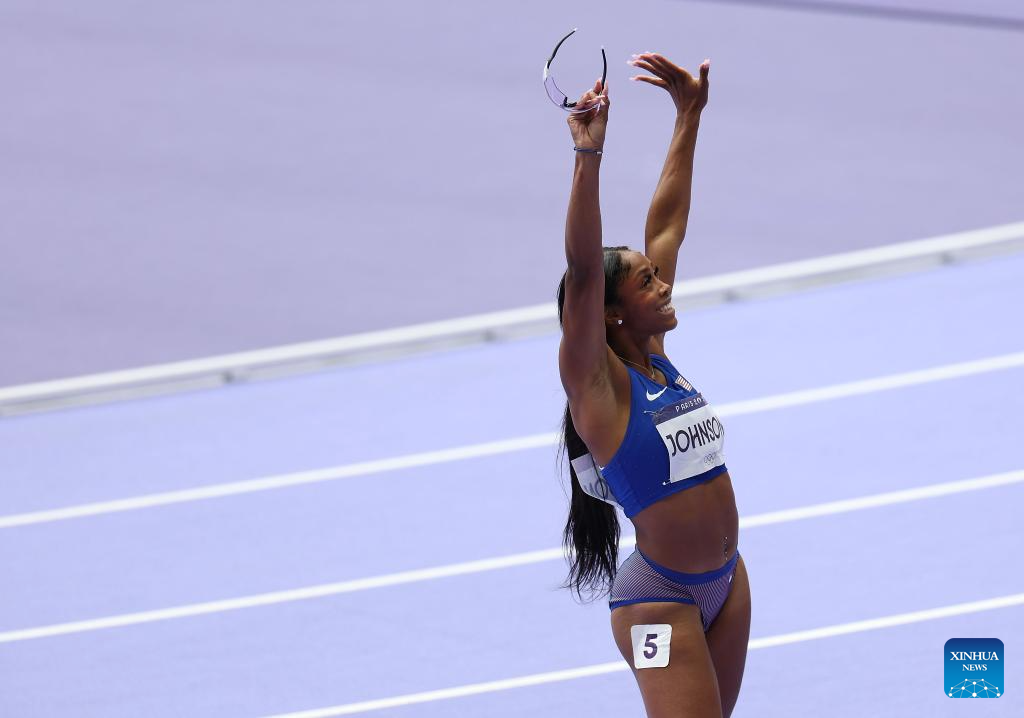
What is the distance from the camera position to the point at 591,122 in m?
4.50

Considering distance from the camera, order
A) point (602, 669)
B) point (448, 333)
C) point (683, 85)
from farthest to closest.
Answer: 1. point (448, 333)
2. point (602, 669)
3. point (683, 85)

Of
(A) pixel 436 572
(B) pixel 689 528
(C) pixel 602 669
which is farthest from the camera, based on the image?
(A) pixel 436 572

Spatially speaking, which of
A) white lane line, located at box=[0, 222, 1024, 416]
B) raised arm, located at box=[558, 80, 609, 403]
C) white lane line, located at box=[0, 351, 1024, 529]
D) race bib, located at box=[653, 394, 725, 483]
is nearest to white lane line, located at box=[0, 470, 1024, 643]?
white lane line, located at box=[0, 351, 1024, 529]

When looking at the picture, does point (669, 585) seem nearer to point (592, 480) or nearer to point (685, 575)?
point (685, 575)

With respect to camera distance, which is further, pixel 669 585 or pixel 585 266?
pixel 669 585

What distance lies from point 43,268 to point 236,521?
10.7ft

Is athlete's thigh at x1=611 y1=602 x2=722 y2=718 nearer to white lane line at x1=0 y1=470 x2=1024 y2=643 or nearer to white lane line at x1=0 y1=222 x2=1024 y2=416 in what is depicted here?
white lane line at x1=0 y1=470 x2=1024 y2=643

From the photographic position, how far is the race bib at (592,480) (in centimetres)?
488

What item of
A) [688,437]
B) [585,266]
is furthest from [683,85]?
[688,437]

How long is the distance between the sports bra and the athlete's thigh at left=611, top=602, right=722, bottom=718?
0.99 feet

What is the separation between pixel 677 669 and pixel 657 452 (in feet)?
1.98

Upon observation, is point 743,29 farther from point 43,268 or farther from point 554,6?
point 43,268

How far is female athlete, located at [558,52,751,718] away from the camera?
455 centimetres

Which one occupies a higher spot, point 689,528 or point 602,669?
point 689,528
